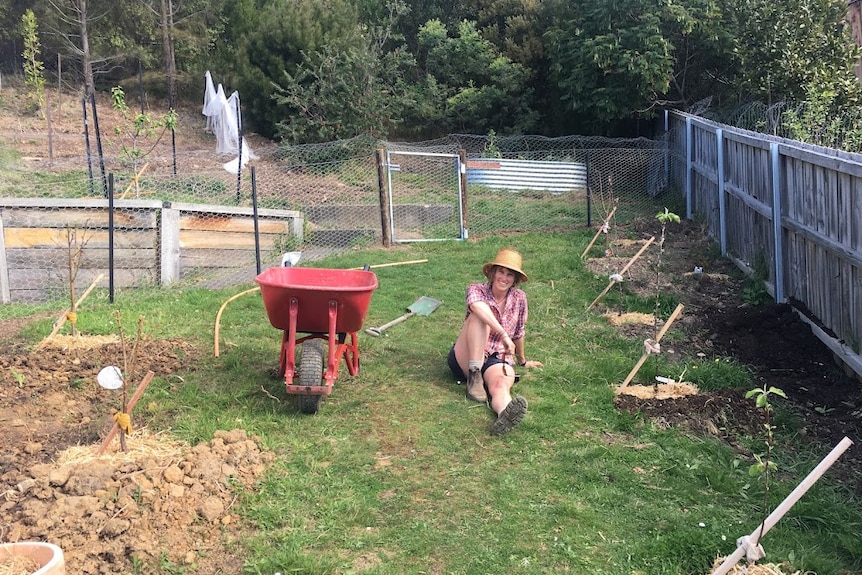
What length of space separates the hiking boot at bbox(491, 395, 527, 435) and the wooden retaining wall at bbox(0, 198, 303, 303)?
5.50 m

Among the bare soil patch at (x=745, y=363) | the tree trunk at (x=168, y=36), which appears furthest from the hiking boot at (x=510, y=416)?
the tree trunk at (x=168, y=36)

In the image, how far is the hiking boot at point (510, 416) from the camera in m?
4.20

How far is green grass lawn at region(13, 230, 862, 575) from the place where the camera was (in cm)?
312

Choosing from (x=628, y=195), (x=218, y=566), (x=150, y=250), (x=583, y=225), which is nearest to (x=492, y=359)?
(x=218, y=566)

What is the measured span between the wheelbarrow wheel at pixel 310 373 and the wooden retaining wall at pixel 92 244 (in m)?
4.42

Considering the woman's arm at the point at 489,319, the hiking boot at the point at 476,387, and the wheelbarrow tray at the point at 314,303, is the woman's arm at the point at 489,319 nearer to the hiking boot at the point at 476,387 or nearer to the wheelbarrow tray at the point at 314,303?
the hiking boot at the point at 476,387

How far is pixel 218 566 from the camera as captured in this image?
3084 millimetres

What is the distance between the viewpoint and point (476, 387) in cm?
483

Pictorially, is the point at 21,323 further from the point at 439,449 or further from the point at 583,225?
the point at 583,225

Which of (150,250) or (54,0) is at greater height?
(54,0)

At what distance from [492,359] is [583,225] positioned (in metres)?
7.08

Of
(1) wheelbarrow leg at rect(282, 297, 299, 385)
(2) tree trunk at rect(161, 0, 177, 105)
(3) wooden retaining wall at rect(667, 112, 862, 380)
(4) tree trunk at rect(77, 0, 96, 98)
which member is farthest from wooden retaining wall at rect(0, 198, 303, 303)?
(2) tree trunk at rect(161, 0, 177, 105)

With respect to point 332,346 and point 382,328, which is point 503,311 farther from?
point 382,328

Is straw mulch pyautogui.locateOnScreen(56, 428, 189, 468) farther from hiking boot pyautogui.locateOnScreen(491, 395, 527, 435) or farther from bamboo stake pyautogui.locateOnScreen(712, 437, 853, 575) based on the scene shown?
bamboo stake pyautogui.locateOnScreen(712, 437, 853, 575)
